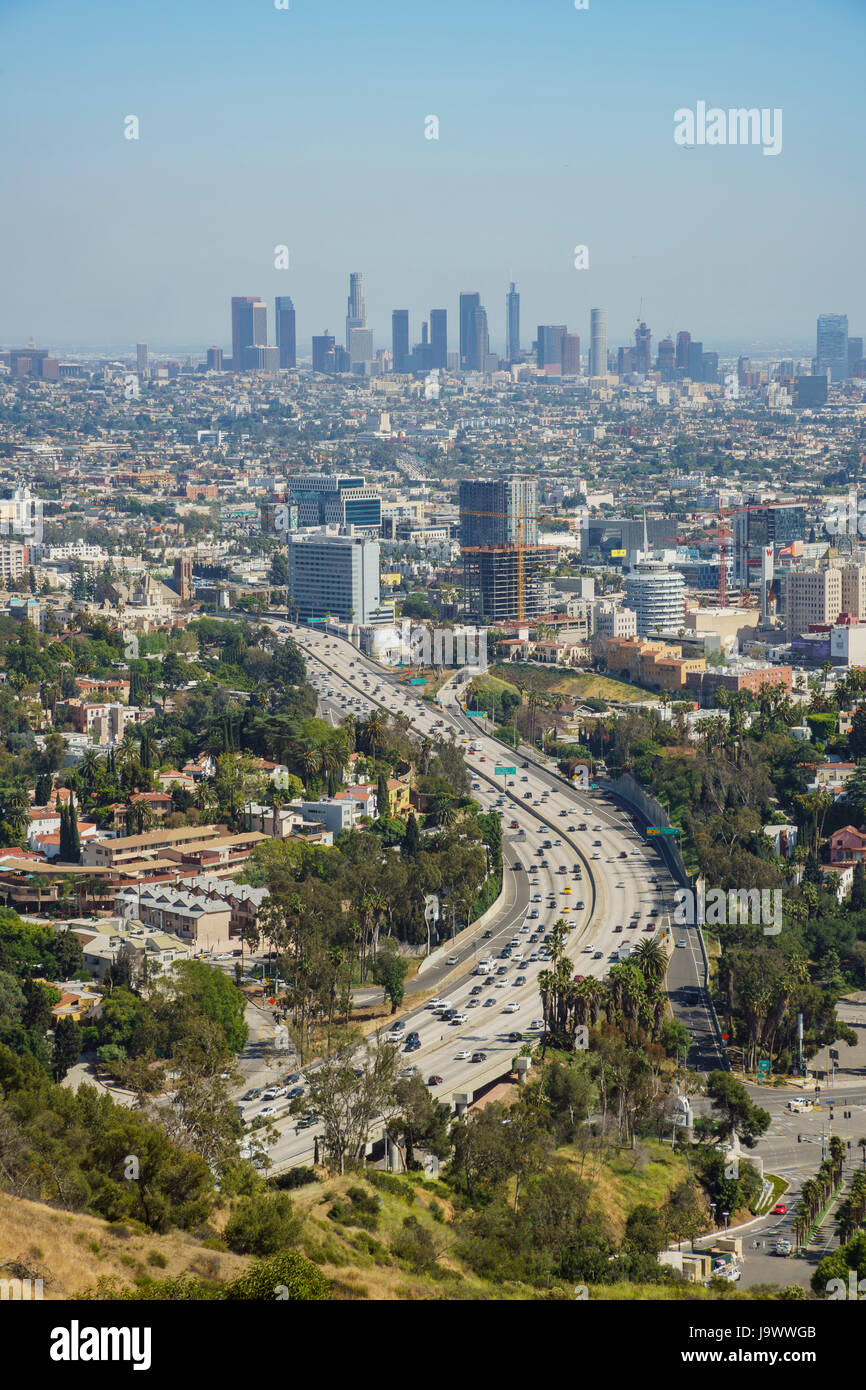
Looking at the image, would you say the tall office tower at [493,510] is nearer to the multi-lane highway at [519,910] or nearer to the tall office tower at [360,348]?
the multi-lane highway at [519,910]

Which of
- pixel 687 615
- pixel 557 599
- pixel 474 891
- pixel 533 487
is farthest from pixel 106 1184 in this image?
pixel 533 487

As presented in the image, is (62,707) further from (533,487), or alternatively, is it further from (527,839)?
(533,487)

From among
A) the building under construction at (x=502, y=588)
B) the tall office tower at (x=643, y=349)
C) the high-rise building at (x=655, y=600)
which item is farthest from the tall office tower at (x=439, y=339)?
the high-rise building at (x=655, y=600)

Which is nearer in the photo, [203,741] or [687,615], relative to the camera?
[203,741]

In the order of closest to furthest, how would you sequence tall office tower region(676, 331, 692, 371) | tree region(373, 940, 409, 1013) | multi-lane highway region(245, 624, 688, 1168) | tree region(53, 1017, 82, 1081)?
tree region(53, 1017, 82, 1081) → multi-lane highway region(245, 624, 688, 1168) → tree region(373, 940, 409, 1013) → tall office tower region(676, 331, 692, 371)

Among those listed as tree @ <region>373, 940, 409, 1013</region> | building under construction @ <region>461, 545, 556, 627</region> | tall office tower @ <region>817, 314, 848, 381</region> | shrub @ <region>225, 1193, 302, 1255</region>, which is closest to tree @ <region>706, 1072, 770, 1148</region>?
tree @ <region>373, 940, 409, 1013</region>

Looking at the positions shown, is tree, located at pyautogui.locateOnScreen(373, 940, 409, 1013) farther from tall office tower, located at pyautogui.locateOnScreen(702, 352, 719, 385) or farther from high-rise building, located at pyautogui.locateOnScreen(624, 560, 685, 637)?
tall office tower, located at pyautogui.locateOnScreen(702, 352, 719, 385)

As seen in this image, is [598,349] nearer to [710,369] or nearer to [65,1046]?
[710,369]
